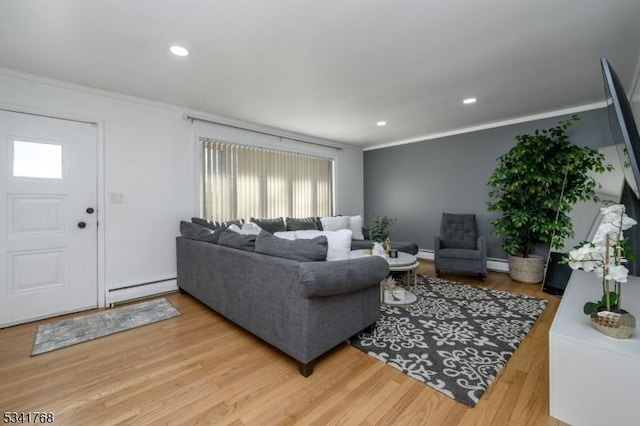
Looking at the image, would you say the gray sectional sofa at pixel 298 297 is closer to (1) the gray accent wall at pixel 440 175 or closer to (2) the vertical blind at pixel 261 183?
(2) the vertical blind at pixel 261 183

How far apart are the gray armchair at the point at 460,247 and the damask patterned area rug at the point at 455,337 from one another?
1.82ft

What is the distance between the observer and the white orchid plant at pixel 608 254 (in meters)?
1.35

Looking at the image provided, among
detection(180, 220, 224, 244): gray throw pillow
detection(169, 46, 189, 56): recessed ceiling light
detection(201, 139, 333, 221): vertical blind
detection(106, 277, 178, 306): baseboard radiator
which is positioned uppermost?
detection(169, 46, 189, 56): recessed ceiling light

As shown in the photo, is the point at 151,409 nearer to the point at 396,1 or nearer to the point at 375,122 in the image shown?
the point at 396,1

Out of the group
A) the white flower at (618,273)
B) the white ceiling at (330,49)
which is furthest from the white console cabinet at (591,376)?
the white ceiling at (330,49)

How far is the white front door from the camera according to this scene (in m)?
2.54

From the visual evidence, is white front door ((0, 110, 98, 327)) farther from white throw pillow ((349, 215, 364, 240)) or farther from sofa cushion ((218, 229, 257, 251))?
white throw pillow ((349, 215, 364, 240))

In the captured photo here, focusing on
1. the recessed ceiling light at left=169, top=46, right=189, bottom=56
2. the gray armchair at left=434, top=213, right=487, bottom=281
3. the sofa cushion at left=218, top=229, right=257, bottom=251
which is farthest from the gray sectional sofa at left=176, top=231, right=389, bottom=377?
the gray armchair at left=434, top=213, right=487, bottom=281

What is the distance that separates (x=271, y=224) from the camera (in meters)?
4.19

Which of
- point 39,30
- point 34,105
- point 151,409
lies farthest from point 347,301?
point 34,105

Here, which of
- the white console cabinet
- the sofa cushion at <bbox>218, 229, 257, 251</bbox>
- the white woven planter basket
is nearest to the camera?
the white console cabinet

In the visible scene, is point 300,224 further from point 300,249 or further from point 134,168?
point 300,249

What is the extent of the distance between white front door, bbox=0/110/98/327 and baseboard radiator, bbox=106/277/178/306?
0.16 m

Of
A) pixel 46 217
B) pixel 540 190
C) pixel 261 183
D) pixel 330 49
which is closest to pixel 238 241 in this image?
pixel 330 49
